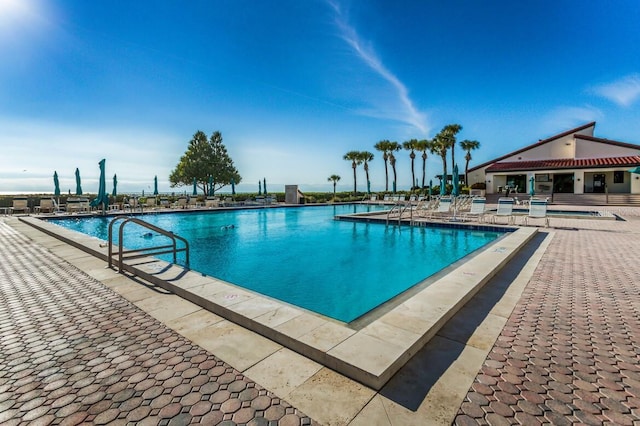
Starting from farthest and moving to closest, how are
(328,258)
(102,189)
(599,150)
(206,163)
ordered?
1. (206,163)
2. (599,150)
3. (102,189)
4. (328,258)

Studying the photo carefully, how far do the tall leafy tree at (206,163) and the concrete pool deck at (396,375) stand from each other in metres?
39.5

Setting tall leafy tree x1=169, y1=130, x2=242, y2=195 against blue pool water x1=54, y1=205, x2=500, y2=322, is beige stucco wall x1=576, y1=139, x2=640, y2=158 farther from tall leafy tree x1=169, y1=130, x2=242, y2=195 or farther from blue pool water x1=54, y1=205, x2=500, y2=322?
tall leafy tree x1=169, y1=130, x2=242, y2=195

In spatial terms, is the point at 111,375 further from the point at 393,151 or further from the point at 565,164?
the point at 393,151

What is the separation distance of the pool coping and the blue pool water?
1333 mm

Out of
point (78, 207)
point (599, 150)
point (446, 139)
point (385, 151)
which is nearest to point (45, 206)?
point (78, 207)

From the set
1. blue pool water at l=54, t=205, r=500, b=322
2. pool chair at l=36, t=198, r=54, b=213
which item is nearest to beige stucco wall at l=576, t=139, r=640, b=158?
blue pool water at l=54, t=205, r=500, b=322

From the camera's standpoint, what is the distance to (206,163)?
1625 inches

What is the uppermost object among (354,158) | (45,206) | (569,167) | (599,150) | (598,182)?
(354,158)

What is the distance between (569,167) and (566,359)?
3134cm

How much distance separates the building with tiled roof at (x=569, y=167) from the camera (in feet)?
84.3

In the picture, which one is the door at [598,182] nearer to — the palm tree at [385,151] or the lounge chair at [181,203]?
the palm tree at [385,151]

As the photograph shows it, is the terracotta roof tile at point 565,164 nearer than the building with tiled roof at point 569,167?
Yes

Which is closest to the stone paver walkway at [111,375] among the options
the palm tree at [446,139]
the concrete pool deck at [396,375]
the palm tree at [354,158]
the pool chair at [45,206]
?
the concrete pool deck at [396,375]

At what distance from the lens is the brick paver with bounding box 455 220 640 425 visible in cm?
190
